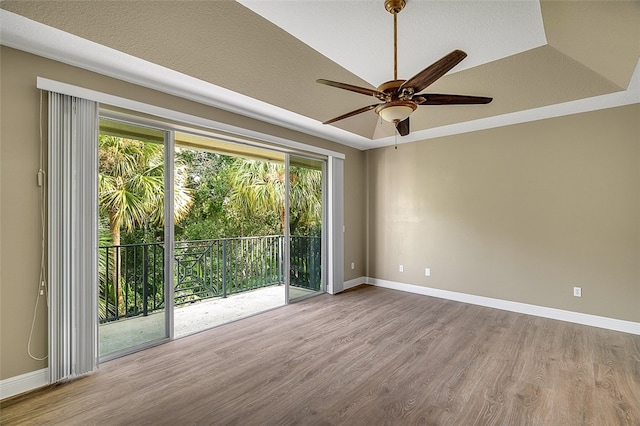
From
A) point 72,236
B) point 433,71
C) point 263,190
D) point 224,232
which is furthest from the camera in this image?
point 224,232

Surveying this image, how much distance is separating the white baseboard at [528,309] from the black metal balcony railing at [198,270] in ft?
5.76

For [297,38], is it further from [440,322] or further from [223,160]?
[223,160]

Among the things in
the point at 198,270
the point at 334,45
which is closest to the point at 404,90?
the point at 334,45

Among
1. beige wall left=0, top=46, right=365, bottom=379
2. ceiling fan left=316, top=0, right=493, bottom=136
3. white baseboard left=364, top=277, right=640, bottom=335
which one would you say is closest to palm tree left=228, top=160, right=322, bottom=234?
white baseboard left=364, top=277, right=640, bottom=335

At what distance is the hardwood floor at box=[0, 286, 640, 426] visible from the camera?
2.11 meters

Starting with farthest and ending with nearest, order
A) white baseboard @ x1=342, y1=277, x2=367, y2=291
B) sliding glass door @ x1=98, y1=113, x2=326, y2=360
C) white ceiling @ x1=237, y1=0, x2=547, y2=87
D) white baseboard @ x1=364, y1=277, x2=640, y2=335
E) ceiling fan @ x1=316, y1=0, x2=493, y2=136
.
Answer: white baseboard @ x1=342, y1=277, x2=367, y2=291 → white baseboard @ x1=364, y1=277, x2=640, y2=335 → sliding glass door @ x1=98, y1=113, x2=326, y2=360 → white ceiling @ x1=237, y1=0, x2=547, y2=87 → ceiling fan @ x1=316, y1=0, x2=493, y2=136

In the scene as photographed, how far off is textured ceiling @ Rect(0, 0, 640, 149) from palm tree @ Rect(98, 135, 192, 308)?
26.6 inches

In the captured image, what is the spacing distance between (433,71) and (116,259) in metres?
3.33

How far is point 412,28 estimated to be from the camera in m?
2.68

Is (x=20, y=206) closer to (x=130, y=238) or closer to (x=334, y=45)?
(x=130, y=238)

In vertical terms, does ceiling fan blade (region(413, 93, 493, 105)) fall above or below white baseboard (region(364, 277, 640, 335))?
above

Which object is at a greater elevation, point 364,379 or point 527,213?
point 527,213

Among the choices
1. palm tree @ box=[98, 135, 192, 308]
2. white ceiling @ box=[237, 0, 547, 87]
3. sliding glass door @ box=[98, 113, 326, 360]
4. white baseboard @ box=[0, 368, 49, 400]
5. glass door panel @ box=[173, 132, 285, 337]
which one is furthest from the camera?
glass door panel @ box=[173, 132, 285, 337]

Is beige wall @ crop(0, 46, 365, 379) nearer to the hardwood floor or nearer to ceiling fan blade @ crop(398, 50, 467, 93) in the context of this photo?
the hardwood floor
